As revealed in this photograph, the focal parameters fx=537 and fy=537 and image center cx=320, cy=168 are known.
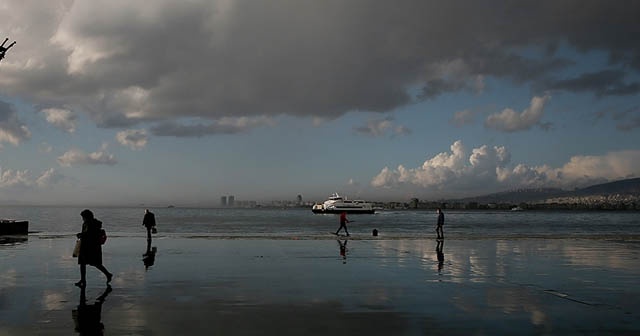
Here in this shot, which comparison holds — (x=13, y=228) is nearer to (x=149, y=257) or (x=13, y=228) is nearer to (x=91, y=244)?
(x=149, y=257)

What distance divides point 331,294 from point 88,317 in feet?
16.5

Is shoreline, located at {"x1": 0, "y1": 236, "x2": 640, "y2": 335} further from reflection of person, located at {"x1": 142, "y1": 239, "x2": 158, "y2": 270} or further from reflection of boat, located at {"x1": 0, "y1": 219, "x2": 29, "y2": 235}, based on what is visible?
reflection of boat, located at {"x1": 0, "y1": 219, "x2": 29, "y2": 235}

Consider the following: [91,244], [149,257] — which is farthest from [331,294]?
[149,257]

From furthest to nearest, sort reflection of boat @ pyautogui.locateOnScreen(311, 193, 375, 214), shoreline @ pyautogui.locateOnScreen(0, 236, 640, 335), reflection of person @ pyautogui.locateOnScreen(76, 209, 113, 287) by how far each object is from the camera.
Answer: reflection of boat @ pyautogui.locateOnScreen(311, 193, 375, 214)
reflection of person @ pyautogui.locateOnScreen(76, 209, 113, 287)
shoreline @ pyautogui.locateOnScreen(0, 236, 640, 335)

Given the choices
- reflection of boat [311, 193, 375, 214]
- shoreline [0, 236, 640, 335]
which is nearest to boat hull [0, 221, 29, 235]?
shoreline [0, 236, 640, 335]

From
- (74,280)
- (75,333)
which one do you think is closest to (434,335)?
(75,333)

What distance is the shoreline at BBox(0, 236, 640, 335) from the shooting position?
882cm

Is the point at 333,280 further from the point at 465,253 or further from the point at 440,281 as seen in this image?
the point at 465,253

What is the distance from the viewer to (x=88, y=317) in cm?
935

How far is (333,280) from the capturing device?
1427 cm

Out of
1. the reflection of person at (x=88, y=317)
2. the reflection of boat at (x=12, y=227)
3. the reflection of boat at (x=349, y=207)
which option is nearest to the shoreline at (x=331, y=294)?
the reflection of person at (x=88, y=317)

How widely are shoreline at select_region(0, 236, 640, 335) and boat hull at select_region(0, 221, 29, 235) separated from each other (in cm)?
1525

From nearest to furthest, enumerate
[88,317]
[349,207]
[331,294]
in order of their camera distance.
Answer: [88,317] < [331,294] < [349,207]

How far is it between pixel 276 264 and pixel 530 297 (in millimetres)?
8931
